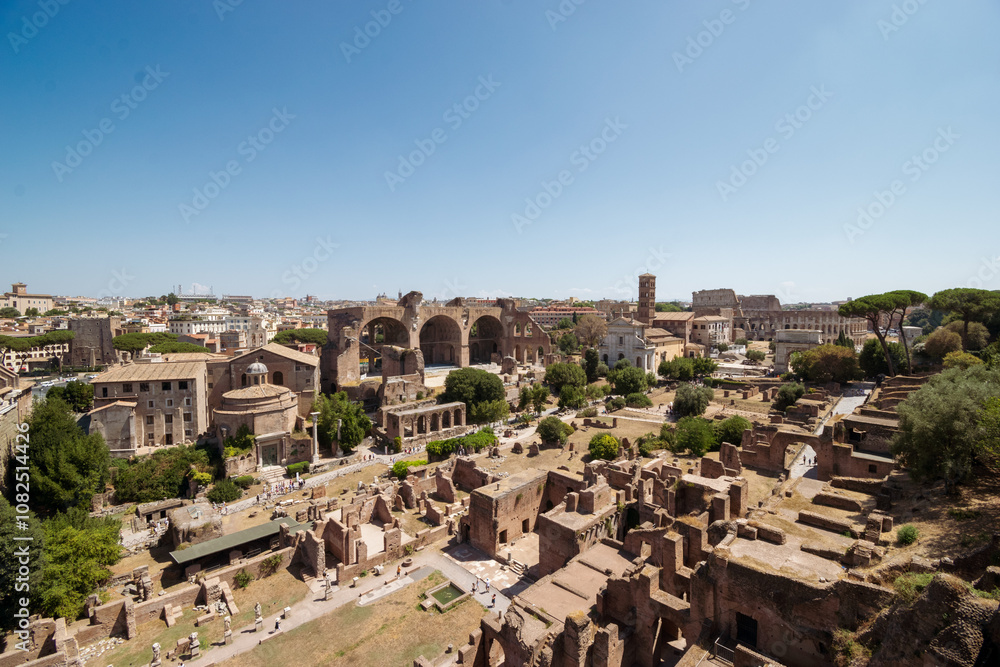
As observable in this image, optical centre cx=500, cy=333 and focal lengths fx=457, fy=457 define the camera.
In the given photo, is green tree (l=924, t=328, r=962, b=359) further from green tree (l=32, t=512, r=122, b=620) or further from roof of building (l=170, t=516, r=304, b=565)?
green tree (l=32, t=512, r=122, b=620)

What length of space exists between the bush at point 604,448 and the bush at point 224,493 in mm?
21277

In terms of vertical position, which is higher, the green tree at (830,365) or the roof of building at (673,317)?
the roof of building at (673,317)

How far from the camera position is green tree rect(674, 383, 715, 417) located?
4031 centimetres

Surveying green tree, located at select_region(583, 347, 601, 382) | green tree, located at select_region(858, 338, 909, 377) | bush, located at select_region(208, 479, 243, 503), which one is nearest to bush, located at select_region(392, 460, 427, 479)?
bush, located at select_region(208, 479, 243, 503)

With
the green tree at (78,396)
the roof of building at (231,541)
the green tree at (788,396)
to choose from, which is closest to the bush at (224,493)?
the roof of building at (231,541)

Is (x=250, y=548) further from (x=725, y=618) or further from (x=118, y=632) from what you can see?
(x=725, y=618)

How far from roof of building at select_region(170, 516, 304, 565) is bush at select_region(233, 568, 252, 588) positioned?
1.56 metres

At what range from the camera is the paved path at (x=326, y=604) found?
14.5 meters

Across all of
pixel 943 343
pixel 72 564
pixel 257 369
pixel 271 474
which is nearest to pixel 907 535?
pixel 72 564

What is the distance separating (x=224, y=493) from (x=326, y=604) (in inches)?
490

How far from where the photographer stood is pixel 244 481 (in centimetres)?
2695

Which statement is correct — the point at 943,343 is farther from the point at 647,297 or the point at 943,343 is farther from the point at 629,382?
the point at 647,297

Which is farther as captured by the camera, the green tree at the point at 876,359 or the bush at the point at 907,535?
the green tree at the point at 876,359

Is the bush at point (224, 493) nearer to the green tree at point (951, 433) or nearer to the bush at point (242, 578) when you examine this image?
the bush at point (242, 578)
